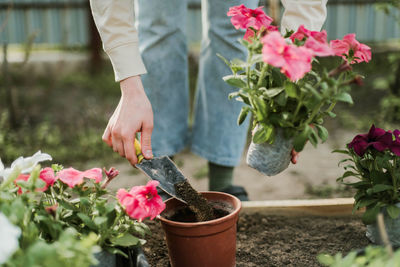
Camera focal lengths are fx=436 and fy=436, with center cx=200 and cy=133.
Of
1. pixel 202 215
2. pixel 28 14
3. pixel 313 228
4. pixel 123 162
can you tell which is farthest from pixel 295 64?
pixel 28 14

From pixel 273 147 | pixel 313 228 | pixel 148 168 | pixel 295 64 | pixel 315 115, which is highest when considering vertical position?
pixel 295 64

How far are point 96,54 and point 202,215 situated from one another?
163 inches

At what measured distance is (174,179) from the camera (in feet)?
4.88

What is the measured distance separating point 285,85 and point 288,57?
11 centimetres

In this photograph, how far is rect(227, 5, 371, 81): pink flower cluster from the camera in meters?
1.03

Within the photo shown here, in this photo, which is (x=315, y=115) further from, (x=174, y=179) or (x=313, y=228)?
(x=313, y=228)

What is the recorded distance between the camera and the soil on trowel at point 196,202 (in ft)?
4.68

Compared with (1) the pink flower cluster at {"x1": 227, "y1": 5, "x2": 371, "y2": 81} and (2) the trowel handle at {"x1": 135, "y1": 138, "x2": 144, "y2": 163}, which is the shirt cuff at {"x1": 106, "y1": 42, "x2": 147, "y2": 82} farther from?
(1) the pink flower cluster at {"x1": 227, "y1": 5, "x2": 371, "y2": 81}

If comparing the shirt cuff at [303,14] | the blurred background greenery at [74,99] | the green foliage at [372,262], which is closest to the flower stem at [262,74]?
the shirt cuff at [303,14]

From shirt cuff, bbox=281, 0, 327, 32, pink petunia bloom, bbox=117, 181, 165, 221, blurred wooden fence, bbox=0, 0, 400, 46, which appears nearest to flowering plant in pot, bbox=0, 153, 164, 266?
pink petunia bloom, bbox=117, 181, 165, 221

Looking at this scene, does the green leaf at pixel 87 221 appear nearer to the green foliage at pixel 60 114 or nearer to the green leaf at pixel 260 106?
the green leaf at pixel 260 106

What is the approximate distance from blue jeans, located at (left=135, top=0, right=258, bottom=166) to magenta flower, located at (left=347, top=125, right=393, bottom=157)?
71 cm

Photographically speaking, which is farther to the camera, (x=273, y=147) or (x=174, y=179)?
(x=174, y=179)

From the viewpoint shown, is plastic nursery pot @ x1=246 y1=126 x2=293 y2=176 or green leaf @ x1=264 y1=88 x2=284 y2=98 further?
plastic nursery pot @ x1=246 y1=126 x2=293 y2=176
